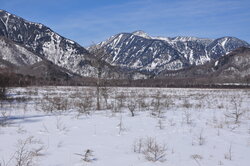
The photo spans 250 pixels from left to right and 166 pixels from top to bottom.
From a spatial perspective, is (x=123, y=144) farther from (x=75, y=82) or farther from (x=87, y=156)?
(x=75, y=82)

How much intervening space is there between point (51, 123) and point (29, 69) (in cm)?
14525

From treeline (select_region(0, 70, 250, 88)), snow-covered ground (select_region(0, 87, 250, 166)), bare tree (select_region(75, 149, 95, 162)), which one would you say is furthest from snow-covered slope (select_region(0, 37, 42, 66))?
bare tree (select_region(75, 149, 95, 162))

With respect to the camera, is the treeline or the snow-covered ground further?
the treeline

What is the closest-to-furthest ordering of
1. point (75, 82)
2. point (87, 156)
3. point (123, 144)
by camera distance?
1. point (87, 156)
2. point (123, 144)
3. point (75, 82)

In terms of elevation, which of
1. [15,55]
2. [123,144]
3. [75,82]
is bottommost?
[123,144]

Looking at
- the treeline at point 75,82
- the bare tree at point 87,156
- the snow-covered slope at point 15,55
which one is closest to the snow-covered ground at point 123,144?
the bare tree at point 87,156

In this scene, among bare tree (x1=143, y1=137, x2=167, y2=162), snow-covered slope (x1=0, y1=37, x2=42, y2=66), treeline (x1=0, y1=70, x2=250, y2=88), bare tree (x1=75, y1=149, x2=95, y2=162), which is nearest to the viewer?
bare tree (x1=75, y1=149, x2=95, y2=162)

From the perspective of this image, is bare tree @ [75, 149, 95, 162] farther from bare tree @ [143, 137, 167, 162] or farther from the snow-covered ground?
bare tree @ [143, 137, 167, 162]

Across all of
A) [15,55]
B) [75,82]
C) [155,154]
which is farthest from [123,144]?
[15,55]

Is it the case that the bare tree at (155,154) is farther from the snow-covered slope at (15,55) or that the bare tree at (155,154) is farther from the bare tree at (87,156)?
the snow-covered slope at (15,55)

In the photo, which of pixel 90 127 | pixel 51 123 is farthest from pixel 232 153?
pixel 51 123

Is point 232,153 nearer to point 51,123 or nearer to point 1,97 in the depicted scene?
point 51,123

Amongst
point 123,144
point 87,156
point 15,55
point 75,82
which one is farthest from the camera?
point 15,55

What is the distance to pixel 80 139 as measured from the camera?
6.00m
